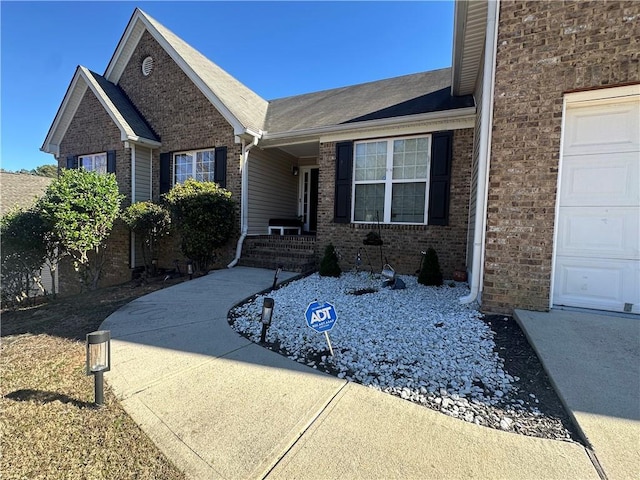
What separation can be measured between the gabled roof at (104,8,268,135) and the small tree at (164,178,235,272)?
1.99m

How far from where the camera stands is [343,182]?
7.93 m

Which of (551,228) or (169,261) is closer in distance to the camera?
(551,228)

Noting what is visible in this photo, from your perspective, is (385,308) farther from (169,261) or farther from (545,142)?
(169,261)

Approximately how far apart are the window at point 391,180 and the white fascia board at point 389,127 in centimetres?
25

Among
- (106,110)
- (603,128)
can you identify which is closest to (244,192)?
(106,110)

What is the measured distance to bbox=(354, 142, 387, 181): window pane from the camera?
761 centimetres

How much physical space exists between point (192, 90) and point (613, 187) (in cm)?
1031

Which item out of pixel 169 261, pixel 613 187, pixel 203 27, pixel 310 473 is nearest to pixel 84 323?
pixel 310 473

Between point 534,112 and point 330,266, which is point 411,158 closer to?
point 330,266

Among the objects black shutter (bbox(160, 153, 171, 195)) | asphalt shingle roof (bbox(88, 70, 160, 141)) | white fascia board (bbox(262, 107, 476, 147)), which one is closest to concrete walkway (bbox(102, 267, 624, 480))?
white fascia board (bbox(262, 107, 476, 147))

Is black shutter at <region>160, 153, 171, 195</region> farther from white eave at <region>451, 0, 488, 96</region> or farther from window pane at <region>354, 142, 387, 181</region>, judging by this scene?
white eave at <region>451, 0, 488, 96</region>

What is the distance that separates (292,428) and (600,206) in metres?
4.60

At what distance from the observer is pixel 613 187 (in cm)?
388

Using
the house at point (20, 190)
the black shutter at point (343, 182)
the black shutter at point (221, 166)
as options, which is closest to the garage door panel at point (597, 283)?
the black shutter at point (343, 182)
